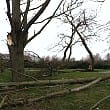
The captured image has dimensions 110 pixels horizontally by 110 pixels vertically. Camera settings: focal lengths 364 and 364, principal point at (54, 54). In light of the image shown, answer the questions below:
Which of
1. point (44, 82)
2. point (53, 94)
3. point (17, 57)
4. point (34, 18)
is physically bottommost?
point (53, 94)

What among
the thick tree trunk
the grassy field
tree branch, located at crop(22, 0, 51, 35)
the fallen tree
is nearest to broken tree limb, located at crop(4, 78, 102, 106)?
the grassy field

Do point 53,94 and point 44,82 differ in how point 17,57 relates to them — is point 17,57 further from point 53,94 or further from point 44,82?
point 53,94

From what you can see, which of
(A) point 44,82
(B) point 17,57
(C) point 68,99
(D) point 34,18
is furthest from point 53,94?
(D) point 34,18

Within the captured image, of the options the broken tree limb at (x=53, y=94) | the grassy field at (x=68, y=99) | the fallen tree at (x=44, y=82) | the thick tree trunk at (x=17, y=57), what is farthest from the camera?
the thick tree trunk at (x=17, y=57)

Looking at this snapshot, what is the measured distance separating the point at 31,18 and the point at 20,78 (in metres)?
2.09

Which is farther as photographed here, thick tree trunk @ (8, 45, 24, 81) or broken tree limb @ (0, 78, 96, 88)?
thick tree trunk @ (8, 45, 24, 81)

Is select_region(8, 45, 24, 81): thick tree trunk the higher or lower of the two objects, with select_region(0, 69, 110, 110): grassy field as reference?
higher

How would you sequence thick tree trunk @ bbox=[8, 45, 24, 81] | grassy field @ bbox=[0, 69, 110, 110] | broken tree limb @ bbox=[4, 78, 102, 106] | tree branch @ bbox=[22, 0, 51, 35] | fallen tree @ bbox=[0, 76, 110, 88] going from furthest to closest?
thick tree trunk @ bbox=[8, 45, 24, 81] → tree branch @ bbox=[22, 0, 51, 35] → fallen tree @ bbox=[0, 76, 110, 88] → grassy field @ bbox=[0, 69, 110, 110] → broken tree limb @ bbox=[4, 78, 102, 106]

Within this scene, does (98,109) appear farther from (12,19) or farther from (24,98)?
(12,19)

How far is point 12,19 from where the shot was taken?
12.1 meters

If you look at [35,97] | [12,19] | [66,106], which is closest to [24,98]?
[35,97]

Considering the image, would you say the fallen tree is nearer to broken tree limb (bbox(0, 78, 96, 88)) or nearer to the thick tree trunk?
broken tree limb (bbox(0, 78, 96, 88))

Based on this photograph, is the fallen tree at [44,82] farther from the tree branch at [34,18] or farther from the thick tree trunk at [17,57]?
the tree branch at [34,18]

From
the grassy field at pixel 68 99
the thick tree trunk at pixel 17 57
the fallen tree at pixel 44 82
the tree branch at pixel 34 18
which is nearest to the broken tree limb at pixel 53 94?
the grassy field at pixel 68 99
